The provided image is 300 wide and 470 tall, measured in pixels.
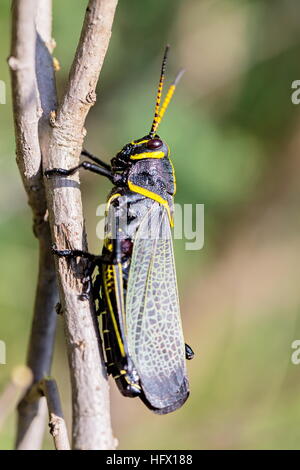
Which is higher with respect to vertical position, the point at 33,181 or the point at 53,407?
the point at 33,181

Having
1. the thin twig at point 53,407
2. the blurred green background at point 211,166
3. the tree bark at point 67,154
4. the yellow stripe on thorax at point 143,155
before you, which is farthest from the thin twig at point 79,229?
the blurred green background at point 211,166

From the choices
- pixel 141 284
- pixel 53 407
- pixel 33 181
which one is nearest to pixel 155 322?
pixel 141 284

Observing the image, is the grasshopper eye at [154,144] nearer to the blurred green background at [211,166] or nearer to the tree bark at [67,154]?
the tree bark at [67,154]

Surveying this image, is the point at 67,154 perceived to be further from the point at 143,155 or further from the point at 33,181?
the point at 143,155

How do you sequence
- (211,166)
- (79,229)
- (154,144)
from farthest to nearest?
(211,166) → (154,144) → (79,229)

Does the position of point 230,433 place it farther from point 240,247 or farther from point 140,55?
point 140,55

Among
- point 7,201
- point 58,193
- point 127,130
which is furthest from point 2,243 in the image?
point 58,193

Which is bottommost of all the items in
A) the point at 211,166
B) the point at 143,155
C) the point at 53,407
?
the point at 53,407
